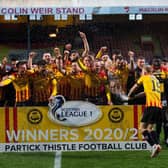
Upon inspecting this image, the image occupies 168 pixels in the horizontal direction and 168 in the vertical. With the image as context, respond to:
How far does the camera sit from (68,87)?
13117 millimetres

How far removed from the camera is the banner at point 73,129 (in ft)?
36.2

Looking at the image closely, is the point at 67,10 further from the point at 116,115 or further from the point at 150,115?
the point at 150,115

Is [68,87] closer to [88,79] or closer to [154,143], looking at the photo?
[88,79]

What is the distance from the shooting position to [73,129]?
11.1 metres

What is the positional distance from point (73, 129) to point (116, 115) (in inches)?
32.8

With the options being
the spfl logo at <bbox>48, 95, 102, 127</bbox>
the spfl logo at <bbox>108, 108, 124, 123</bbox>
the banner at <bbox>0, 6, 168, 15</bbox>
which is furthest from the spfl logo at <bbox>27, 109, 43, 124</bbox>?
the banner at <bbox>0, 6, 168, 15</bbox>

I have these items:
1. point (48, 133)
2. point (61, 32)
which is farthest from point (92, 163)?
point (61, 32)

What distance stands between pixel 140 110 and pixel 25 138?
2.17 metres

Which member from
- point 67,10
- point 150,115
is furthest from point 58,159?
point 67,10

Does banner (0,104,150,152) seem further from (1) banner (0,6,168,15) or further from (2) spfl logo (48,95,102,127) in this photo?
(1) banner (0,6,168,15)

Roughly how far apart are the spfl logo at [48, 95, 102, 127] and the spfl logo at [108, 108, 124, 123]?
203 millimetres

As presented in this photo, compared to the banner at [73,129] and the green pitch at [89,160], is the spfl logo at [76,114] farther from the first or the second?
the green pitch at [89,160]

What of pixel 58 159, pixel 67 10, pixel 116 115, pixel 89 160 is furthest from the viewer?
pixel 67 10

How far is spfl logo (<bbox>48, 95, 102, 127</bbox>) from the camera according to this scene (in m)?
11.1
